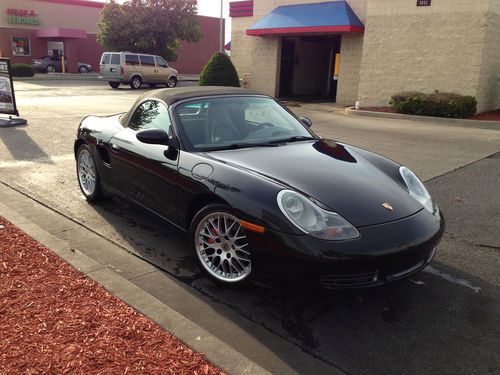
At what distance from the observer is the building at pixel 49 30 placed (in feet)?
139

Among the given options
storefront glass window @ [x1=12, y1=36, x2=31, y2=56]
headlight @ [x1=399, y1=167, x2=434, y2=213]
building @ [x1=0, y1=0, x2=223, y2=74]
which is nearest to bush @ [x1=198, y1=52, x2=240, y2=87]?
headlight @ [x1=399, y1=167, x2=434, y2=213]

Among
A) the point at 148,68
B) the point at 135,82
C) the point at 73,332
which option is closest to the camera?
the point at 73,332

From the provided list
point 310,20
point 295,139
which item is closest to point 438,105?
point 310,20

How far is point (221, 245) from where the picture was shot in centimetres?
349

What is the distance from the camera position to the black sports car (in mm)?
3041

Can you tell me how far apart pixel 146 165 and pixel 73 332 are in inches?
71.4

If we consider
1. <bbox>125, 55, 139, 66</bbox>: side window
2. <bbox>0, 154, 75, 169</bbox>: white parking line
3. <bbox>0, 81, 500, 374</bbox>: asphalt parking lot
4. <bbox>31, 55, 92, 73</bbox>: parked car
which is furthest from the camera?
<bbox>31, 55, 92, 73</bbox>: parked car

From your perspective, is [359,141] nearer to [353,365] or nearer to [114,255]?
[114,255]

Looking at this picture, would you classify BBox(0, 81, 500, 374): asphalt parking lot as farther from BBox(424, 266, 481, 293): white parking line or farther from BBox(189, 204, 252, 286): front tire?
BBox(189, 204, 252, 286): front tire

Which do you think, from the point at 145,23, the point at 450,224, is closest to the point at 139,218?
the point at 450,224

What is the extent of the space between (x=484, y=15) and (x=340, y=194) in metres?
14.1

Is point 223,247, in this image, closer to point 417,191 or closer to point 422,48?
point 417,191

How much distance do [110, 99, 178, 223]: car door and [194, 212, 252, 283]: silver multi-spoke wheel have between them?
45cm

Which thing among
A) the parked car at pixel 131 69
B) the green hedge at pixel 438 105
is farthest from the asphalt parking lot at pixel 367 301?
the parked car at pixel 131 69
